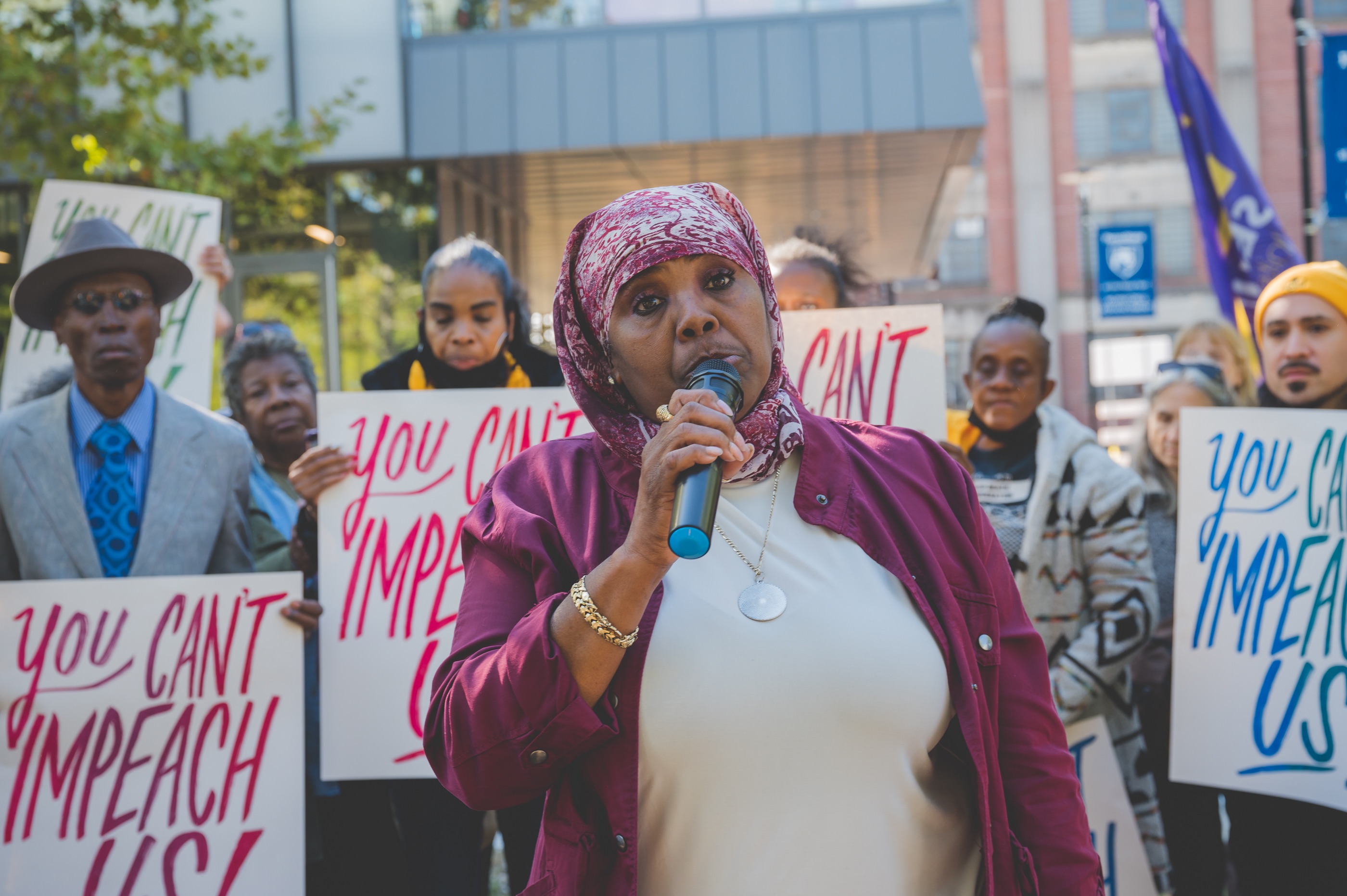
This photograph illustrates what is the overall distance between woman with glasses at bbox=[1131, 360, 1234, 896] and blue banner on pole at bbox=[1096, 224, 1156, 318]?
19.6 meters

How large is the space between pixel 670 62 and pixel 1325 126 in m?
5.56

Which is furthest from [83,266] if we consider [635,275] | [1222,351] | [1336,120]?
[1336,120]

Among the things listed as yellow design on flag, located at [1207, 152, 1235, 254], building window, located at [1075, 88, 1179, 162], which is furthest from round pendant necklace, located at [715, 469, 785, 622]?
building window, located at [1075, 88, 1179, 162]

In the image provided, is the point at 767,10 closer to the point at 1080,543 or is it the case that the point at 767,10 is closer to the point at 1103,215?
the point at 1080,543

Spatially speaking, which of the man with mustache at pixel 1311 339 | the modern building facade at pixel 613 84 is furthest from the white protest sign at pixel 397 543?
the modern building facade at pixel 613 84

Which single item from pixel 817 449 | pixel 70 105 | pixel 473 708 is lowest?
pixel 473 708

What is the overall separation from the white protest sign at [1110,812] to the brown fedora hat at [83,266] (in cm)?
296

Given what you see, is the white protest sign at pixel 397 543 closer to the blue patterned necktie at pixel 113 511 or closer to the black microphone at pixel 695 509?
the blue patterned necktie at pixel 113 511

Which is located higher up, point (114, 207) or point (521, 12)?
point (521, 12)

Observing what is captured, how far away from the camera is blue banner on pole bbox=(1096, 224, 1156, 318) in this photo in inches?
907

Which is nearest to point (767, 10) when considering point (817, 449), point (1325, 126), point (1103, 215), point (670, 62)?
point (670, 62)

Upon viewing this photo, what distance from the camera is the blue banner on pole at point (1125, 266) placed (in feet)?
75.6

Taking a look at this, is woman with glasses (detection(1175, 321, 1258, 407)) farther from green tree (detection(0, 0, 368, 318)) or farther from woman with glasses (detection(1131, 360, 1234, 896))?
green tree (detection(0, 0, 368, 318))

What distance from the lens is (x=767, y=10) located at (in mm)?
11062
